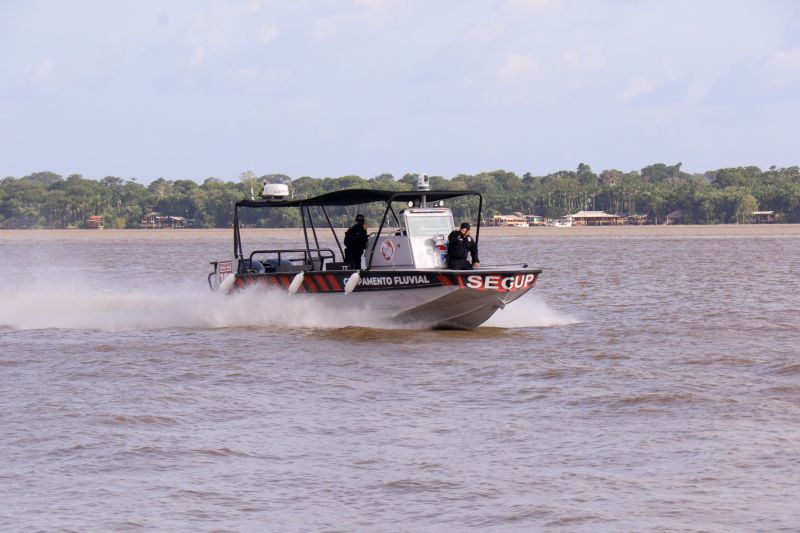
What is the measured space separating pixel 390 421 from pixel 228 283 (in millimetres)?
10124

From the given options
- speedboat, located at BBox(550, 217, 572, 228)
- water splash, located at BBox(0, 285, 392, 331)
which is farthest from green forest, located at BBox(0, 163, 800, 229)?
water splash, located at BBox(0, 285, 392, 331)

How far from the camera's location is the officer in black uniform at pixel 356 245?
776 inches

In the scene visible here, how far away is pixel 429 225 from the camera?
63.8 ft

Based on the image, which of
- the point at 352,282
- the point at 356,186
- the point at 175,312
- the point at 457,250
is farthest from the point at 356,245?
the point at 356,186

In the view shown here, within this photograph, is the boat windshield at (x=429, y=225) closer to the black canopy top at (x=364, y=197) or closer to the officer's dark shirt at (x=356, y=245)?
the black canopy top at (x=364, y=197)

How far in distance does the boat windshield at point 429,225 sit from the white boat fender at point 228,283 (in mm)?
3837

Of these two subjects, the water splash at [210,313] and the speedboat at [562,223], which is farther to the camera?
the speedboat at [562,223]

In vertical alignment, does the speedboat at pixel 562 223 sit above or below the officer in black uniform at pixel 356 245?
below

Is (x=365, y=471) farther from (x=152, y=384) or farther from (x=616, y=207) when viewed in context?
(x=616, y=207)

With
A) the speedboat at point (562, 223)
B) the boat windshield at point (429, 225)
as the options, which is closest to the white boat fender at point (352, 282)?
the boat windshield at point (429, 225)

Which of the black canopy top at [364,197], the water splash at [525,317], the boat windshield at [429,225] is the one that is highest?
the black canopy top at [364,197]

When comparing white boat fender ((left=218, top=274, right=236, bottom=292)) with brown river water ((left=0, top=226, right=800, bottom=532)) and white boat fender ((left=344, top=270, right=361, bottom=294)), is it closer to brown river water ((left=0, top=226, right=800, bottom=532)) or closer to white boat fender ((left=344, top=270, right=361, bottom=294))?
brown river water ((left=0, top=226, right=800, bottom=532))

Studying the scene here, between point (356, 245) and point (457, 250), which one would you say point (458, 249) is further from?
point (356, 245)

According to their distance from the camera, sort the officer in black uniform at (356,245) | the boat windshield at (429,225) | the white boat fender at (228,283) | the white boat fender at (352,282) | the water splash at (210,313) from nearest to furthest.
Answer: the white boat fender at (352,282) < the boat windshield at (429,225) < the officer in black uniform at (356,245) < the water splash at (210,313) < the white boat fender at (228,283)
